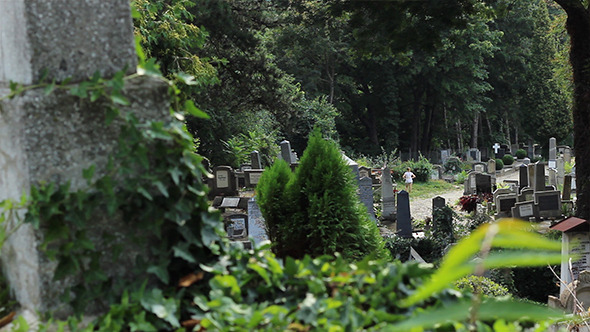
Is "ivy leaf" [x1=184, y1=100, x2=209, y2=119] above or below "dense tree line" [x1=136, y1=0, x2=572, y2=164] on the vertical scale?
below

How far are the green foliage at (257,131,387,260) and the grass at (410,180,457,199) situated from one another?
1922 centimetres

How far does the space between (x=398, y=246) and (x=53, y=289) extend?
34.9 feet

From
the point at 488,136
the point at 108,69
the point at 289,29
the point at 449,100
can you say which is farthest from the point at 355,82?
the point at 108,69

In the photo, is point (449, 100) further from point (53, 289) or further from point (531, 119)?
point (53, 289)

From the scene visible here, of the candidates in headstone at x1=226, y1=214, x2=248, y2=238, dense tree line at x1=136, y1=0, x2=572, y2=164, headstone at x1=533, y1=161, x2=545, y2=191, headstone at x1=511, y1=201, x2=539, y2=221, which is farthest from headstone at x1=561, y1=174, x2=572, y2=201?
headstone at x1=226, y1=214, x2=248, y2=238

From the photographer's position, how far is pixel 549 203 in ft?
52.9

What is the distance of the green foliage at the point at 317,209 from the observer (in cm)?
491

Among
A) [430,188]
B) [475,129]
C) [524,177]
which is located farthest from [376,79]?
[524,177]

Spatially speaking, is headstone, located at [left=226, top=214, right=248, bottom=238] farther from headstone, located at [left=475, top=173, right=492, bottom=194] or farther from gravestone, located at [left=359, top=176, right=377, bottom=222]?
headstone, located at [left=475, top=173, right=492, bottom=194]

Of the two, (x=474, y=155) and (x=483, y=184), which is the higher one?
(x=474, y=155)

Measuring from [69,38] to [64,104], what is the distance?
18 centimetres

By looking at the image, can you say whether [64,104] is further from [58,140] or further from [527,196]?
[527,196]

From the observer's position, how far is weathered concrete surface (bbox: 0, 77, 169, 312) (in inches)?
64.7

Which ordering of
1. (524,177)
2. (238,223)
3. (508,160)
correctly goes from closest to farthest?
(238,223) → (524,177) → (508,160)
